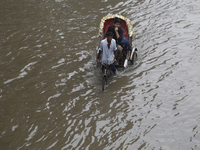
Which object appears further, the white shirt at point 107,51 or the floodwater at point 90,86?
the white shirt at point 107,51

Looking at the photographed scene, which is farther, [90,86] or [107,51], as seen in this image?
[90,86]

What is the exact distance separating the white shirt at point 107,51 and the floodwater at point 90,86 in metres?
0.84

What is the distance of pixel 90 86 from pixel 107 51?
1.21m

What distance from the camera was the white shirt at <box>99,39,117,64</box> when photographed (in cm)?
727

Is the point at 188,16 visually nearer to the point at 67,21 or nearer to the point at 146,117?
the point at 67,21

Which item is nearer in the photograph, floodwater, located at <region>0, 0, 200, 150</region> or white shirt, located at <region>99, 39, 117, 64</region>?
floodwater, located at <region>0, 0, 200, 150</region>

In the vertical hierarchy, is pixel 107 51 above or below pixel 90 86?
above

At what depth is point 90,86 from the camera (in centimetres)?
766

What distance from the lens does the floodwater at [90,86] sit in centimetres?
559

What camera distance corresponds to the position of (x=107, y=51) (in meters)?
7.36

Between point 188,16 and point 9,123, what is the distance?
1019cm

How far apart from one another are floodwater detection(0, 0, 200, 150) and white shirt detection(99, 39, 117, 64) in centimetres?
84

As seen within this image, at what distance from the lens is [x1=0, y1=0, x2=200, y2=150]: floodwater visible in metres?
5.59

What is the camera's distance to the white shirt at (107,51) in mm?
7273
